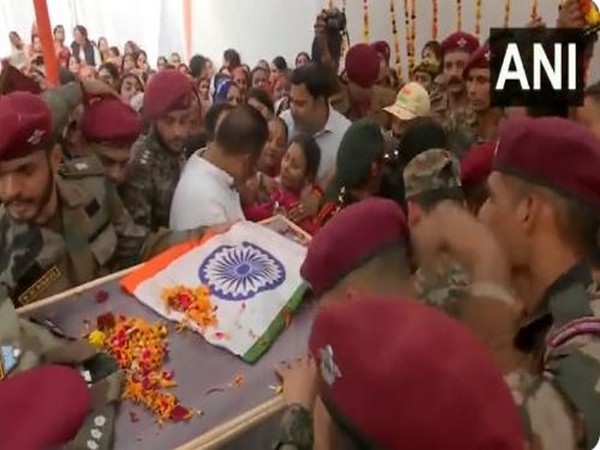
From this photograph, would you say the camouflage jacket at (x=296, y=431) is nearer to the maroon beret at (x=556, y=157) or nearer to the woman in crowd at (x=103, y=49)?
the maroon beret at (x=556, y=157)

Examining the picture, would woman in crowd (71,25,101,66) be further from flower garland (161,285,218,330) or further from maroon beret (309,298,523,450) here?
maroon beret (309,298,523,450)

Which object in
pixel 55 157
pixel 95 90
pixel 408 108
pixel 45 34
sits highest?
pixel 45 34

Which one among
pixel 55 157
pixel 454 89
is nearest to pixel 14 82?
pixel 55 157

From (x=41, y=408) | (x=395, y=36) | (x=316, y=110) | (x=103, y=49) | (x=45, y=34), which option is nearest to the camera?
(x=41, y=408)

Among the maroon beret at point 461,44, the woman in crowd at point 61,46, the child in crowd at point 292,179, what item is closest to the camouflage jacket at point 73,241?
the child in crowd at point 292,179

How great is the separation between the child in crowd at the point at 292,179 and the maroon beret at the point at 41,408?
3.99 ft

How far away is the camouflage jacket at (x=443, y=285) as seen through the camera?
1.23 m

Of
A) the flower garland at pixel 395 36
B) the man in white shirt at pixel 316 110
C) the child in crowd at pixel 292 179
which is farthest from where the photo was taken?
the flower garland at pixel 395 36

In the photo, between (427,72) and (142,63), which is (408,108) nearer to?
(427,72)

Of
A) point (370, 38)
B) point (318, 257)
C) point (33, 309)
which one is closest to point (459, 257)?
point (318, 257)

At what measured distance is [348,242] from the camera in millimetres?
1236

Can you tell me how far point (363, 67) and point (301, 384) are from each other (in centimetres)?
229

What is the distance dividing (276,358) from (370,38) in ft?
13.0

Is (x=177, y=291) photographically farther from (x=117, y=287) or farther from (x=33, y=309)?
(x=33, y=309)
